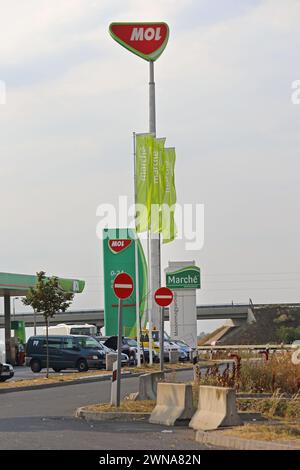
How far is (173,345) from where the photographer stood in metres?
55.5

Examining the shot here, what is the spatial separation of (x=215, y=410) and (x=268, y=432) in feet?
7.20

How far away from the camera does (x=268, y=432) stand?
1459cm

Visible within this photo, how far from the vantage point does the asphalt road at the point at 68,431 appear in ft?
48.0

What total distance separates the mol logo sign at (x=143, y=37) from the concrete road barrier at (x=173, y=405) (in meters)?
20.4

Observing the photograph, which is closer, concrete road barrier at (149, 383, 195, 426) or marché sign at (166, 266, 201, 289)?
concrete road barrier at (149, 383, 195, 426)

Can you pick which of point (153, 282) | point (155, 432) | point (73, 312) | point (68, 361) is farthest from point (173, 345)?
point (73, 312)

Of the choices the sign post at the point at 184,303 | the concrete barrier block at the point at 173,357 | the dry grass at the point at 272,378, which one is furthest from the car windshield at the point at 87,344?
the dry grass at the point at 272,378

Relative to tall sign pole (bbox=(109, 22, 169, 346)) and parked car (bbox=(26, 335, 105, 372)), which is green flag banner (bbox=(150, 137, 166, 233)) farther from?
parked car (bbox=(26, 335, 105, 372))

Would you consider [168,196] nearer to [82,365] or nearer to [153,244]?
[153,244]

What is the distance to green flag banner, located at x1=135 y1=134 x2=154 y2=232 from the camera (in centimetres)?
3412

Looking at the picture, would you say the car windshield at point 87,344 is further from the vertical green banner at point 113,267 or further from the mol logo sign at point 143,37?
the mol logo sign at point 143,37

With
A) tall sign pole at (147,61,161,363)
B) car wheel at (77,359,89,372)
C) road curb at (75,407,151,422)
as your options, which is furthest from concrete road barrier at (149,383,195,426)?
car wheel at (77,359,89,372)

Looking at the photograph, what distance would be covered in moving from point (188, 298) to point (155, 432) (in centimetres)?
5010

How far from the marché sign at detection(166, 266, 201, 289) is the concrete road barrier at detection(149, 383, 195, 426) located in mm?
47667
